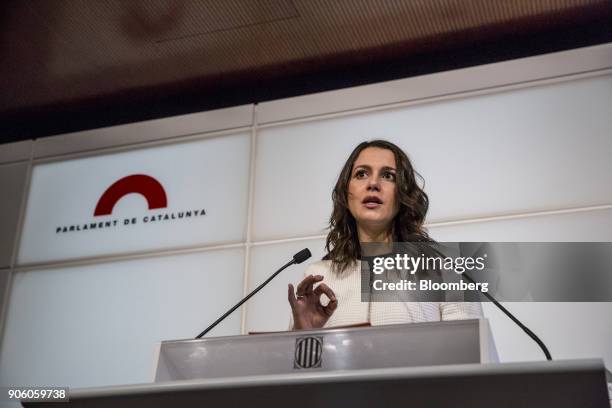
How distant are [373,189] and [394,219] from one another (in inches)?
4.5

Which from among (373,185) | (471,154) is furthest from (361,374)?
(471,154)

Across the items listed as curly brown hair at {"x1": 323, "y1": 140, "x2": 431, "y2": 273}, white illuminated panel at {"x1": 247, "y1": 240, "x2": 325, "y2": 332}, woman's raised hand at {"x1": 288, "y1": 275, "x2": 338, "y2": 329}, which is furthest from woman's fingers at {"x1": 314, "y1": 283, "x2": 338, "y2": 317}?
white illuminated panel at {"x1": 247, "y1": 240, "x2": 325, "y2": 332}

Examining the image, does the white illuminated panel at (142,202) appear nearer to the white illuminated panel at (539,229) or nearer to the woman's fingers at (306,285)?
the white illuminated panel at (539,229)

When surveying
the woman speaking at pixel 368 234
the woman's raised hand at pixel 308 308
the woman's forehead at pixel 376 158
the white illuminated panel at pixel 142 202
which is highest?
the white illuminated panel at pixel 142 202

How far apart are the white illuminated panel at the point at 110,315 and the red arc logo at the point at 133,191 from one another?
32cm

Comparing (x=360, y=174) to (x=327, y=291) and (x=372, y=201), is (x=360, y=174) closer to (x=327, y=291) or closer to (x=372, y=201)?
(x=372, y=201)

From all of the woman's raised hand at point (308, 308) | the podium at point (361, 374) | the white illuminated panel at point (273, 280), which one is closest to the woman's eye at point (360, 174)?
the woman's raised hand at point (308, 308)

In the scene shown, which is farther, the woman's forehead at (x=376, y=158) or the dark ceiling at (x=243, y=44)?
the dark ceiling at (x=243, y=44)

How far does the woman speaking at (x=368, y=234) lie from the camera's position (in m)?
1.96

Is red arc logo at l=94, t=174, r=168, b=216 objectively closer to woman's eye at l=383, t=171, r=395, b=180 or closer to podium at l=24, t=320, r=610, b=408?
woman's eye at l=383, t=171, r=395, b=180

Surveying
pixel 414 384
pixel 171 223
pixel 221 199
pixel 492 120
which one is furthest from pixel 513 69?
pixel 414 384

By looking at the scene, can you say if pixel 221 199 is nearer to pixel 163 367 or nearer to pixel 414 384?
pixel 163 367

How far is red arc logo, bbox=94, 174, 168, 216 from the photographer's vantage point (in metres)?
3.86

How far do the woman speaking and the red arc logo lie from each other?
5.24 ft
